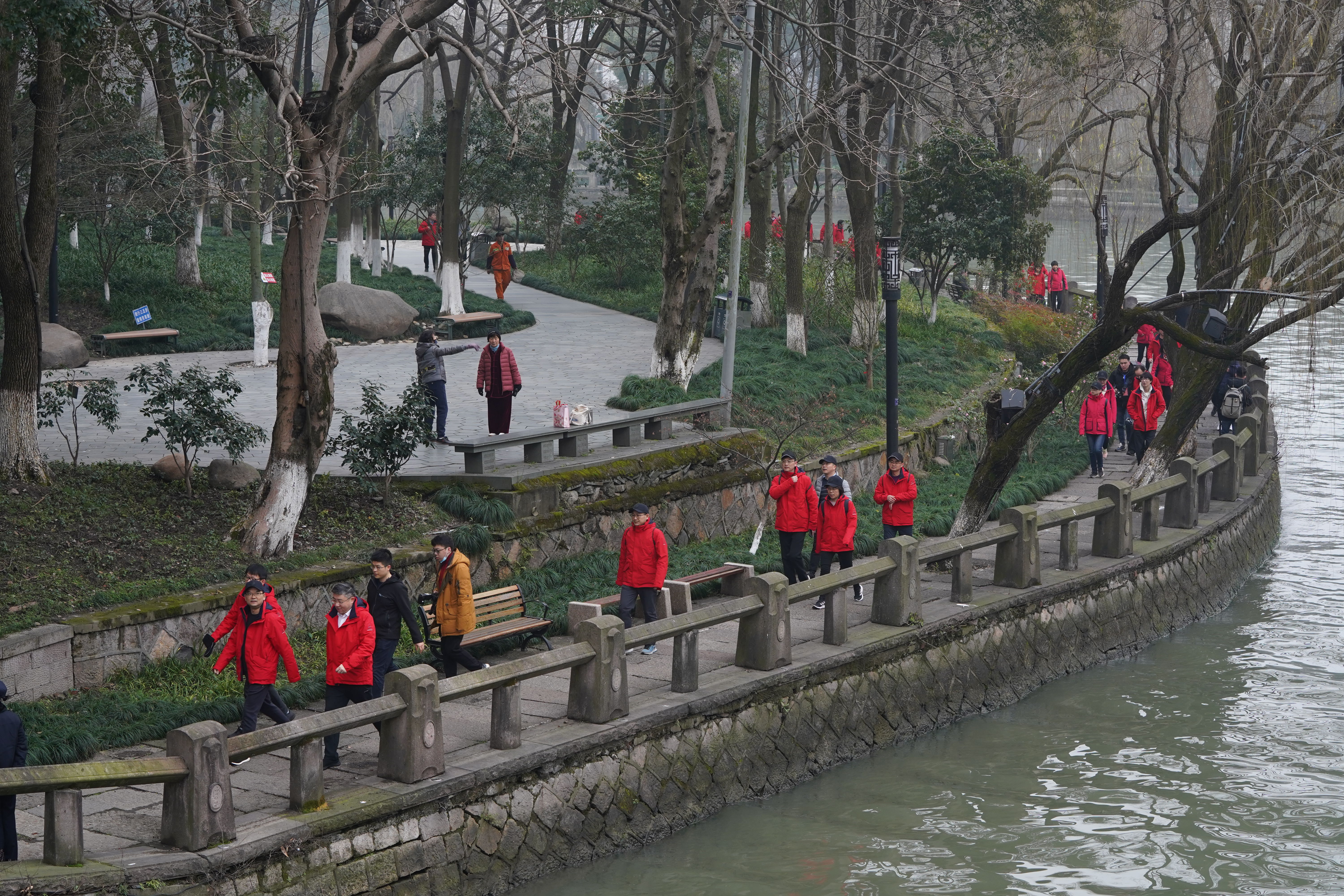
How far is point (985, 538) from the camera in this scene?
46.6 feet

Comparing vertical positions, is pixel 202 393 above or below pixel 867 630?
above

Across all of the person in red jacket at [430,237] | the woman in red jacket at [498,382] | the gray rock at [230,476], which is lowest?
the gray rock at [230,476]

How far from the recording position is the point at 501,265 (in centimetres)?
3106

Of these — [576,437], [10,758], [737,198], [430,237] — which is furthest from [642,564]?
[430,237]

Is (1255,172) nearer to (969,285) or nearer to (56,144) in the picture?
(56,144)

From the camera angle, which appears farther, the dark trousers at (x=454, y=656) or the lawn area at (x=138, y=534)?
the lawn area at (x=138, y=534)

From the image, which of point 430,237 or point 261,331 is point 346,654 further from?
point 430,237

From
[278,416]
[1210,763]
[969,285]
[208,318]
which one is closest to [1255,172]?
[1210,763]

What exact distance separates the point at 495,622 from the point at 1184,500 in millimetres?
10200

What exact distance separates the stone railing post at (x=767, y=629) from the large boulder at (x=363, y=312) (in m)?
16.9

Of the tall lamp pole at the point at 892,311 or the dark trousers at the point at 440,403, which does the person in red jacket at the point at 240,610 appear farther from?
the tall lamp pole at the point at 892,311

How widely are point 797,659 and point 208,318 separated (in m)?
18.5

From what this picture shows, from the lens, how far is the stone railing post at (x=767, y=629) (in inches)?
456

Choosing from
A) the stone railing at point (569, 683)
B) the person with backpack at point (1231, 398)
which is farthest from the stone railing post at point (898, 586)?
the person with backpack at point (1231, 398)
